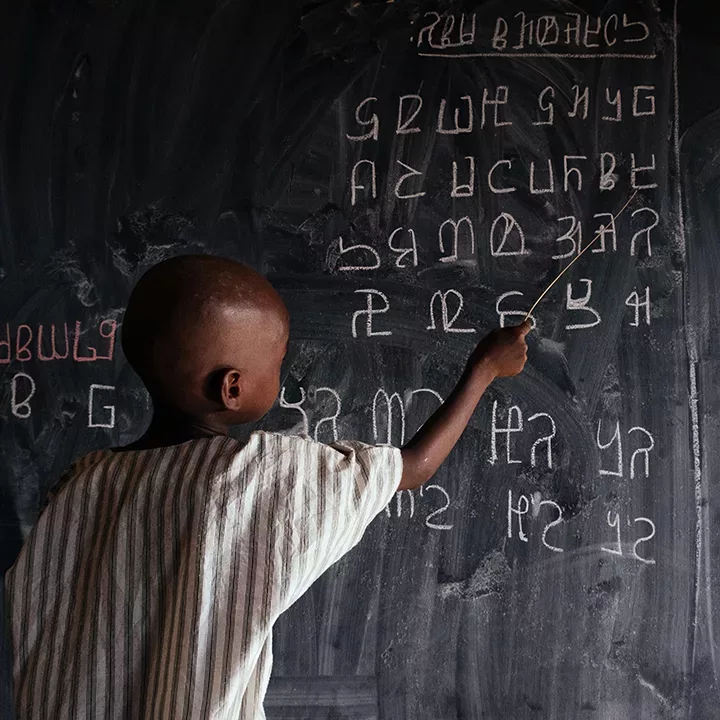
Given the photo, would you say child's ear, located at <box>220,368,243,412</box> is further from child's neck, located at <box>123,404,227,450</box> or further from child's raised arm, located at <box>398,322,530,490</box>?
child's raised arm, located at <box>398,322,530,490</box>

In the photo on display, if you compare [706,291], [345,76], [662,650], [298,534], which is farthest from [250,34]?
[662,650]

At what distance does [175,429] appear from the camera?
108cm

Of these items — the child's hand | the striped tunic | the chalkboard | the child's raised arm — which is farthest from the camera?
the chalkboard

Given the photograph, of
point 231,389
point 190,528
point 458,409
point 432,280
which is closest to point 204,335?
point 231,389

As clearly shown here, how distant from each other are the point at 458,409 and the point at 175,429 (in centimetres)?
35

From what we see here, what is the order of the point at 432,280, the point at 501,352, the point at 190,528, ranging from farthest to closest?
the point at 432,280 → the point at 501,352 → the point at 190,528

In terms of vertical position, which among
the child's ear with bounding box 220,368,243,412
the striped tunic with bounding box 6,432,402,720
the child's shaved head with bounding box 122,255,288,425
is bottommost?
the striped tunic with bounding box 6,432,402,720

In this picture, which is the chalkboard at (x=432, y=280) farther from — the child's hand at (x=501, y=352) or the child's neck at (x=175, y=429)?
the child's neck at (x=175, y=429)

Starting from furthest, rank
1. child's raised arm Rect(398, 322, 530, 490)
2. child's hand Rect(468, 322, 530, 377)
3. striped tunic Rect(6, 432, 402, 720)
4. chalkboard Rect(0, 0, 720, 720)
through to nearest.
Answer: chalkboard Rect(0, 0, 720, 720)
child's hand Rect(468, 322, 530, 377)
child's raised arm Rect(398, 322, 530, 490)
striped tunic Rect(6, 432, 402, 720)

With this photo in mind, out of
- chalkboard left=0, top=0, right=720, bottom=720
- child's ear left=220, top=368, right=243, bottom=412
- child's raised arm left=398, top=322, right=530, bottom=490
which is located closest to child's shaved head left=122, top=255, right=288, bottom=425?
child's ear left=220, top=368, right=243, bottom=412

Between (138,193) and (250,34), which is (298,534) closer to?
(138,193)

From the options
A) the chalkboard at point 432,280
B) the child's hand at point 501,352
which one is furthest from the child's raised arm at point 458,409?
the chalkboard at point 432,280

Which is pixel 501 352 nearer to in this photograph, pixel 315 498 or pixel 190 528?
pixel 315 498

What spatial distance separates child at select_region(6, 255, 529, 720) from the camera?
3.14ft
